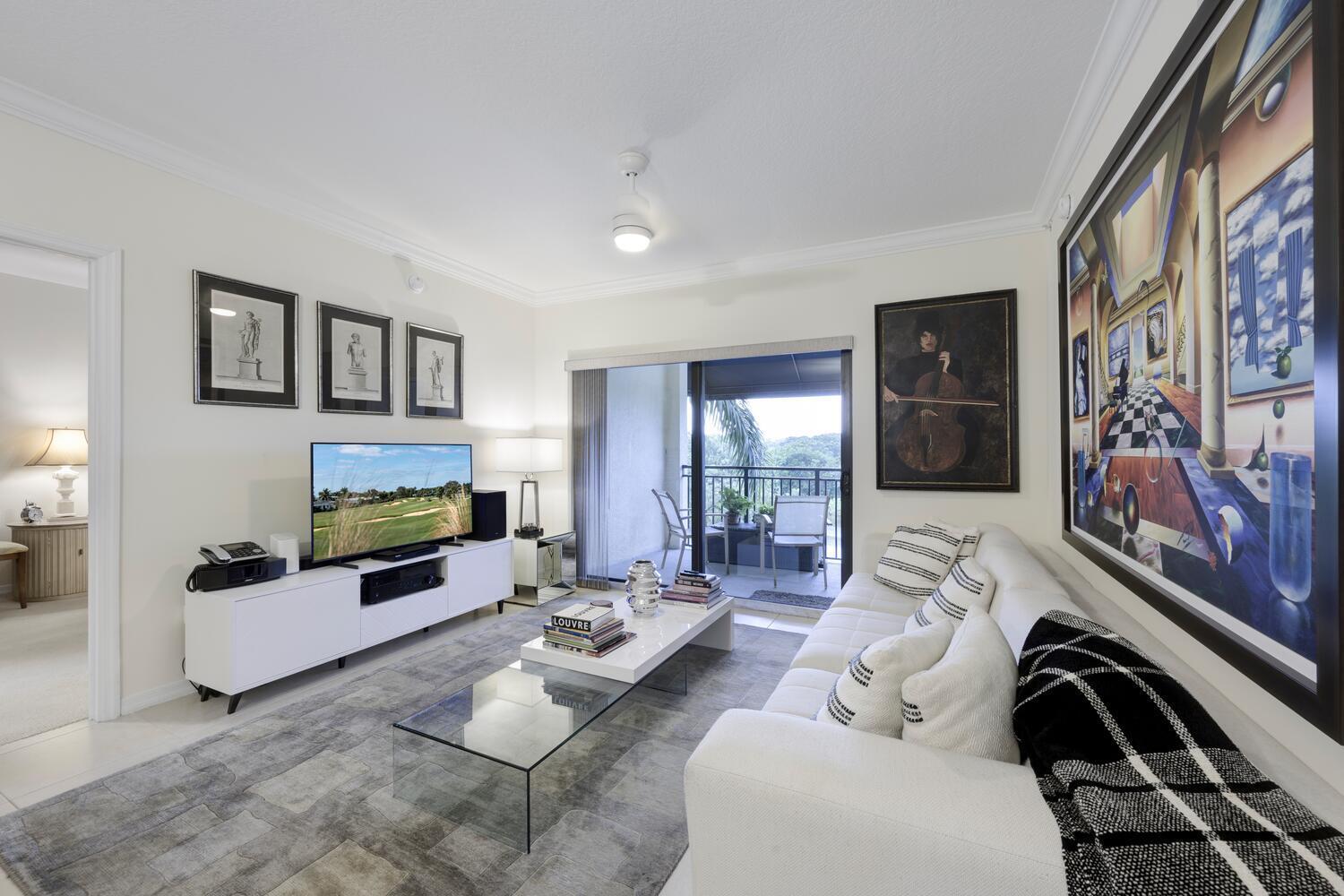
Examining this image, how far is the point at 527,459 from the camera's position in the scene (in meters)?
4.49

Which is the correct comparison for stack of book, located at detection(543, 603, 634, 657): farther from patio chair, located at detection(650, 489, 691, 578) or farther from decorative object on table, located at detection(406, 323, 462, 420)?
decorative object on table, located at detection(406, 323, 462, 420)

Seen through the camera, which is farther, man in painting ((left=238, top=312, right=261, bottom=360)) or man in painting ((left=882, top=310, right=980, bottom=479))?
man in painting ((left=882, top=310, right=980, bottom=479))

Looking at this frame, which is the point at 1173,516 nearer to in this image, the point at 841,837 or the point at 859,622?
the point at 841,837

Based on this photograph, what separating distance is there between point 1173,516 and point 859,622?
136 cm

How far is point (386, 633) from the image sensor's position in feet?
10.7

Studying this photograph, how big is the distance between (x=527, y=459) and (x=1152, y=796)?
4.17m

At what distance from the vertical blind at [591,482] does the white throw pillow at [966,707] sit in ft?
12.4

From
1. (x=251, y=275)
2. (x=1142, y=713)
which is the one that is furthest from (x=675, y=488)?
(x=1142, y=713)

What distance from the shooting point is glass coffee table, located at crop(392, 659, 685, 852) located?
1788 mm

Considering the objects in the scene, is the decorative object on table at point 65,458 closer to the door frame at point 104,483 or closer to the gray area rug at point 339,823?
the door frame at point 104,483

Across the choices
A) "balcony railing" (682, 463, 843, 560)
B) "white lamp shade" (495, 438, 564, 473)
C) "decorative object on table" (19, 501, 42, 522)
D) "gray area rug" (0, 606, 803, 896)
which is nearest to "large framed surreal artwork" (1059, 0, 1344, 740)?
"gray area rug" (0, 606, 803, 896)

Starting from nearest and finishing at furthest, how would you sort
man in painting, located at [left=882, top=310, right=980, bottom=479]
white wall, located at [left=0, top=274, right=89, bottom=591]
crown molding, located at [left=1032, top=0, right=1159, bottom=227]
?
crown molding, located at [left=1032, top=0, right=1159, bottom=227] → man in painting, located at [left=882, top=310, right=980, bottom=479] → white wall, located at [left=0, top=274, right=89, bottom=591]

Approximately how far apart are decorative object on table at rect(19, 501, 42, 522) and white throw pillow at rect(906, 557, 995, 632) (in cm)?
637

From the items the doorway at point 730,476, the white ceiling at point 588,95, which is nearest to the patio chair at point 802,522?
the doorway at point 730,476
